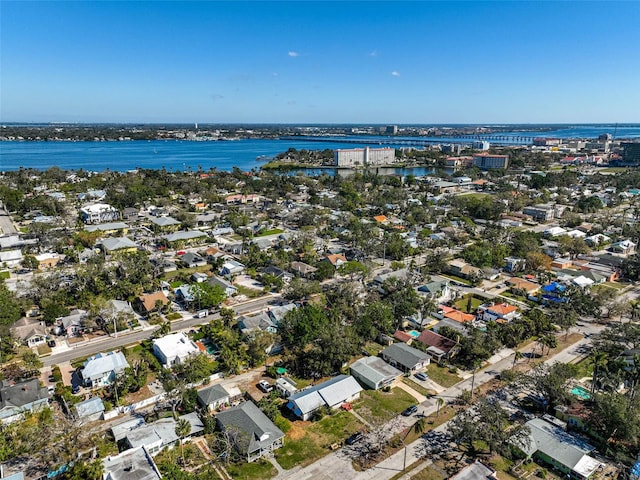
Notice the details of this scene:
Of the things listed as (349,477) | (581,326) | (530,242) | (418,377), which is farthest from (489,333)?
(530,242)

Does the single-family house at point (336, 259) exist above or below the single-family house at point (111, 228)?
below

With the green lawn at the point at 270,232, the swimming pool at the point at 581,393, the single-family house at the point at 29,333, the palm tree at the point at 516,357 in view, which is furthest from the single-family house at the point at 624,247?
the single-family house at the point at 29,333

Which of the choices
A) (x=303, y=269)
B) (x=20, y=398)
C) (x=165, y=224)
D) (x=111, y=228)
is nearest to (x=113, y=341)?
(x=20, y=398)

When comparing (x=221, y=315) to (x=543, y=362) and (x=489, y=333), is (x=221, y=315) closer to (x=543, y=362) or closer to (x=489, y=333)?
(x=489, y=333)

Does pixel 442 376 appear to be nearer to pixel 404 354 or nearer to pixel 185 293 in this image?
pixel 404 354

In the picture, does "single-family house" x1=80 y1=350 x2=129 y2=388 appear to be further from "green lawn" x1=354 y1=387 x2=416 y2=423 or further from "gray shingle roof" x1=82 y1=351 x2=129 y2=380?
"green lawn" x1=354 y1=387 x2=416 y2=423

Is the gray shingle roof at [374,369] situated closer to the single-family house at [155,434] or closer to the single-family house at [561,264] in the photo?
the single-family house at [155,434]

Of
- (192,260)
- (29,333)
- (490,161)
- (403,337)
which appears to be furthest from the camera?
(490,161)
